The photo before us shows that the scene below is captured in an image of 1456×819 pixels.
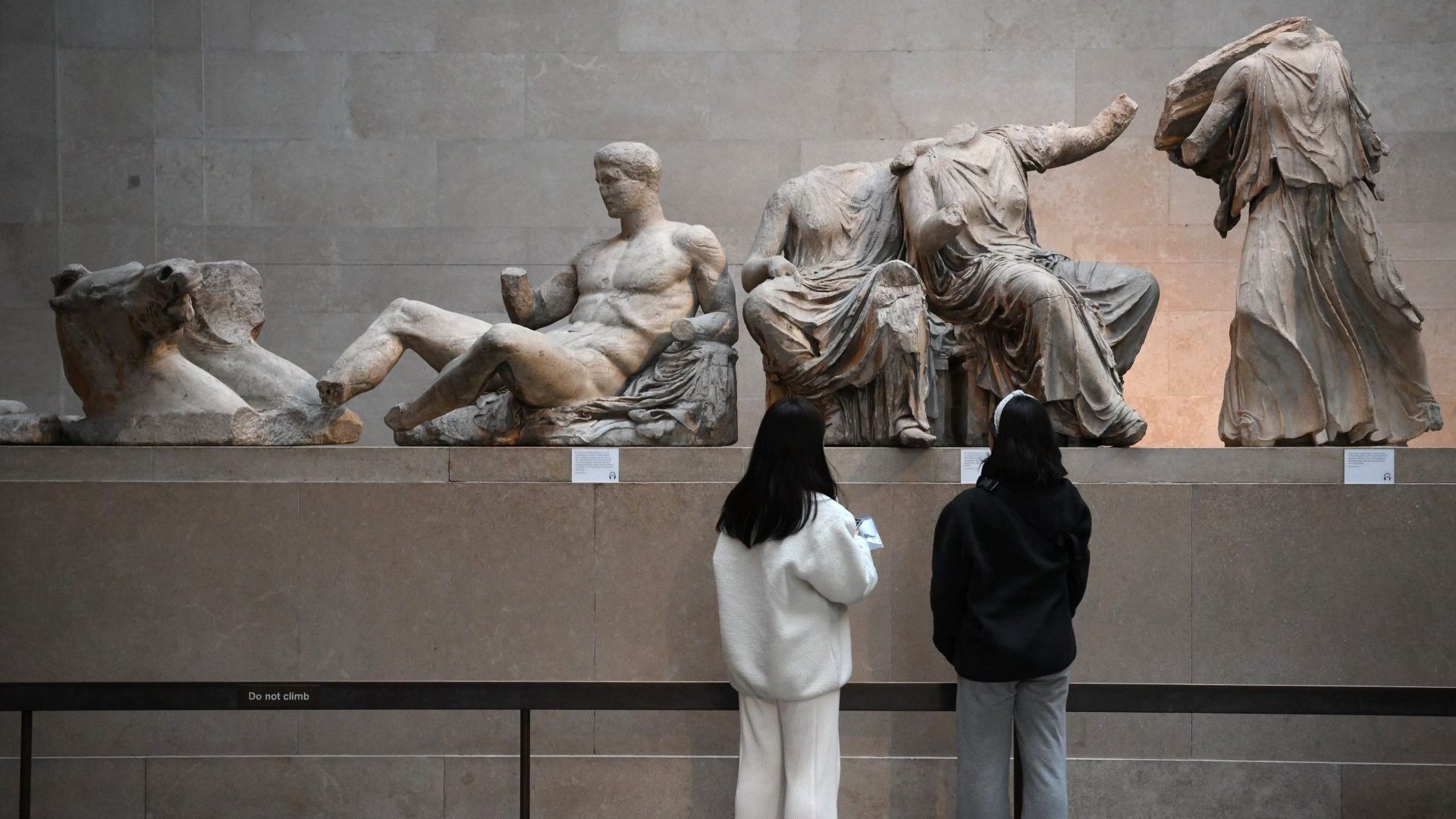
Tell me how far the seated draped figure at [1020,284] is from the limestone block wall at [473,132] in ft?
8.06

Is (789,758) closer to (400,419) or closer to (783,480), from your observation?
(783,480)

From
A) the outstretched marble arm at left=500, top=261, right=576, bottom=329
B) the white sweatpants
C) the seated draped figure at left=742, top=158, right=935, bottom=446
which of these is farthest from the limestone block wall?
the white sweatpants

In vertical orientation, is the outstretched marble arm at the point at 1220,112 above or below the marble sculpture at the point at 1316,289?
above

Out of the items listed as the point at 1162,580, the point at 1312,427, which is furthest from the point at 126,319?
the point at 1312,427

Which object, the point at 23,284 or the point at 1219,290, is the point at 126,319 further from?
the point at 1219,290

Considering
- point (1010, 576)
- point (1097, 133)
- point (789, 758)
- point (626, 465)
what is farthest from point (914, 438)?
point (1097, 133)

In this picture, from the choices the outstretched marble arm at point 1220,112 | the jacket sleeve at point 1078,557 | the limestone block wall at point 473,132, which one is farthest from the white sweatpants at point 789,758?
the limestone block wall at point 473,132

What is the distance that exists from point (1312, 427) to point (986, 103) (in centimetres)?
394

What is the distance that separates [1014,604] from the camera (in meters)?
4.47

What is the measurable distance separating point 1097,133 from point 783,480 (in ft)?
11.4

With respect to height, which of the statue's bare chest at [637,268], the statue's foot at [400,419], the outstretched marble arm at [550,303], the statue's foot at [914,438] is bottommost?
the statue's foot at [914,438]

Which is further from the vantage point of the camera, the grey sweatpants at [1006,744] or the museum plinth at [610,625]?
the museum plinth at [610,625]

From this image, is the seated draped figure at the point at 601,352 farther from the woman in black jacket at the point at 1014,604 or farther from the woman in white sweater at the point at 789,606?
the woman in black jacket at the point at 1014,604

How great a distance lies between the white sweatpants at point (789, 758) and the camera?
4445 mm
